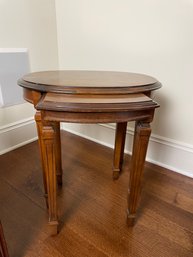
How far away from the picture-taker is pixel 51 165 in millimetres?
828

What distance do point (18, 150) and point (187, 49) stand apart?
4.69 ft

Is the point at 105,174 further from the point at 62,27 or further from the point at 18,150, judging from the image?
the point at 62,27

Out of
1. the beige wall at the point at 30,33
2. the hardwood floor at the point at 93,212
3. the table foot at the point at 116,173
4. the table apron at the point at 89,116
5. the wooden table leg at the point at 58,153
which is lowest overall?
the hardwood floor at the point at 93,212

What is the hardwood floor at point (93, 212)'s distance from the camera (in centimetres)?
93

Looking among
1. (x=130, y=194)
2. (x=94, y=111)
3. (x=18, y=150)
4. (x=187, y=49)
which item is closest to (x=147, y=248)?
(x=130, y=194)

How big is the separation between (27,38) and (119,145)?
109 centimetres

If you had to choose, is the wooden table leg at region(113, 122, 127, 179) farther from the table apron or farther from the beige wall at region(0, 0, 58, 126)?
the beige wall at region(0, 0, 58, 126)

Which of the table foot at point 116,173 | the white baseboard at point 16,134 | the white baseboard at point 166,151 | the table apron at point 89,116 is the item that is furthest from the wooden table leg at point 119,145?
the white baseboard at point 16,134

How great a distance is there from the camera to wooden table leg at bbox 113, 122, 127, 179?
1234 mm

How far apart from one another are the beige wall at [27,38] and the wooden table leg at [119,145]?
0.89m

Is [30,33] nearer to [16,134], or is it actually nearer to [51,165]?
[16,134]

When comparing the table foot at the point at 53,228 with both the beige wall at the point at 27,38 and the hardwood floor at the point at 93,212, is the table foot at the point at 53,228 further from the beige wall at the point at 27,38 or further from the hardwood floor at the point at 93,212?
the beige wall at the point at 27,38

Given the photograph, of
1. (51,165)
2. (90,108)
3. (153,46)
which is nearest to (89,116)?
(90,108)

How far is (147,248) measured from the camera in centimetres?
93
